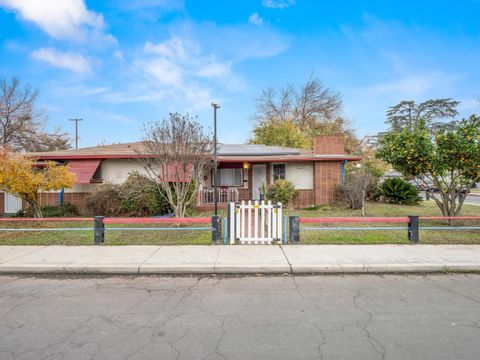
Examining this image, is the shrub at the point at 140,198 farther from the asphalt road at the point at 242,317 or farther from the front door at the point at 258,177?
the asphalt road at the point at 242,317

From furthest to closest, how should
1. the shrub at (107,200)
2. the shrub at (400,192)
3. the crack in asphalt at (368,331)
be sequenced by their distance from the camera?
the shrub at (400,192) < the shrub at (107,200) < the crack in asphalt at (368,331)

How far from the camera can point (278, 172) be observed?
15.2 m

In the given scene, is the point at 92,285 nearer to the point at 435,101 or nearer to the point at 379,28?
the point at 379,28

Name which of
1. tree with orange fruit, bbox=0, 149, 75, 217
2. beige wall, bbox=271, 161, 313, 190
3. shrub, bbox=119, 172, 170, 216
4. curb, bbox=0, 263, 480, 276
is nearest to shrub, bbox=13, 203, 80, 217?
tree with orange fruit, bbox=0, 149, 75, 217

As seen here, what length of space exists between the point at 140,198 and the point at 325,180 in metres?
9.60

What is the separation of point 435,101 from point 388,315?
59159mm

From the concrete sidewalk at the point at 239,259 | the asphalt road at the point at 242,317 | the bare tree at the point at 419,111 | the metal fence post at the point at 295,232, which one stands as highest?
the bare tree at the point at 419,111

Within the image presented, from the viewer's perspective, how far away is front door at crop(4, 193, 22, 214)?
530 inches

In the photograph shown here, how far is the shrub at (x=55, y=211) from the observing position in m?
12.1

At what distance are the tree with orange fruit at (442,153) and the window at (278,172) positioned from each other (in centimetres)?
621

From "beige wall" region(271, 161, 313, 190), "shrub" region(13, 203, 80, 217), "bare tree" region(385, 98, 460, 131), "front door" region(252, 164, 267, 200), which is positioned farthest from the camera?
"bare tree" region(385, 98, 460, 131)

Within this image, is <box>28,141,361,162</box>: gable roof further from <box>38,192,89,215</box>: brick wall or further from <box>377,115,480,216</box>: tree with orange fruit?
<box>377,115,480,216</box>: tree with orange fruit

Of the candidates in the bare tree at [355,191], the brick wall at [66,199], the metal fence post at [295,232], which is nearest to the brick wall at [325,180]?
the bare tree at [355,191]

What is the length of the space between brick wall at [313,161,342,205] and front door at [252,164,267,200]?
114 inches
